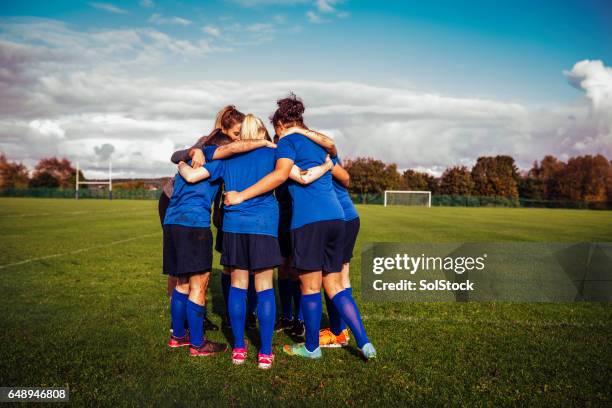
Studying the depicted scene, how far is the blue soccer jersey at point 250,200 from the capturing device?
4.30 meters

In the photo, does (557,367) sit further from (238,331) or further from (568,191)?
(568,191)

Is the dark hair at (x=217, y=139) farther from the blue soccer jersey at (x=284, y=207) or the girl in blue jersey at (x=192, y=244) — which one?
the blue soccer jersey at (x=284, y=207)

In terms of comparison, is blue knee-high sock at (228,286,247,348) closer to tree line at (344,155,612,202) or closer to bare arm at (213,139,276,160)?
bare arm at (213,139,276,160)

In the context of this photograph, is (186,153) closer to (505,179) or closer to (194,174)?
(194,174)

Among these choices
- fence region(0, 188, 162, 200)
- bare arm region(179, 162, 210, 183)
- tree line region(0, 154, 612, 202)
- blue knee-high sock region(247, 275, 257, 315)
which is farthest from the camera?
tree line region(0, 154, 612, 202)

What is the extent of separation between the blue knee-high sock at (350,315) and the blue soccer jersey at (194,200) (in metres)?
1.43

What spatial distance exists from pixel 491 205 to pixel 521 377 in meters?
73.7

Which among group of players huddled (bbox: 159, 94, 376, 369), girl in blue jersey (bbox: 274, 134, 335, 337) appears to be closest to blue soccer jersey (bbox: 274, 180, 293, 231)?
girl in blue jersey (bbox: 274, 134, 335, 337)

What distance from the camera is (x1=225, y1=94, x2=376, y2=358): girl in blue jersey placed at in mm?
4289

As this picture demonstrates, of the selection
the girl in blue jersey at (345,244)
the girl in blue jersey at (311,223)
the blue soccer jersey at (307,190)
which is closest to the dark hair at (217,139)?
the girl in blue jersey at (311,223)

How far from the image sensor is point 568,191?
93875 mm

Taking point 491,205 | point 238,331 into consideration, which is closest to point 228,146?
point 238,331

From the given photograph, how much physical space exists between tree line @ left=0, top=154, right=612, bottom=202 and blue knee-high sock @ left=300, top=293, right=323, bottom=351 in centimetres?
9262

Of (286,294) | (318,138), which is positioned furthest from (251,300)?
(318,138)
